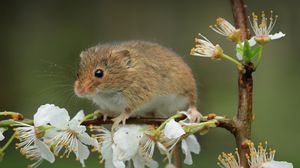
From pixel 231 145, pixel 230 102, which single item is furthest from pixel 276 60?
pixel 231 145

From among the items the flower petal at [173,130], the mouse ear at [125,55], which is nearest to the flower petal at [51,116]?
the flower petal at [173,130]

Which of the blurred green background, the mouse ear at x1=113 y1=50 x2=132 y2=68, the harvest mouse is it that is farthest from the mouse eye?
the blurred green background

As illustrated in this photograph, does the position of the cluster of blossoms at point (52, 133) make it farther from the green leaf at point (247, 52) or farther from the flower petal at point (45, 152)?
the green leaf at point (247, 52)

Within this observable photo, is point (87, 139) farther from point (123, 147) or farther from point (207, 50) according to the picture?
point (207, 50)

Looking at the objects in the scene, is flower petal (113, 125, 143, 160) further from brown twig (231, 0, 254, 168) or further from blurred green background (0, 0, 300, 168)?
blurred green background (0, 0, 300, 168)

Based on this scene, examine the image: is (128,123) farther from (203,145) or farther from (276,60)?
(276,60)

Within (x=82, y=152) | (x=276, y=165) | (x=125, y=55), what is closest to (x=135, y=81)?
(x=125, y=55)
